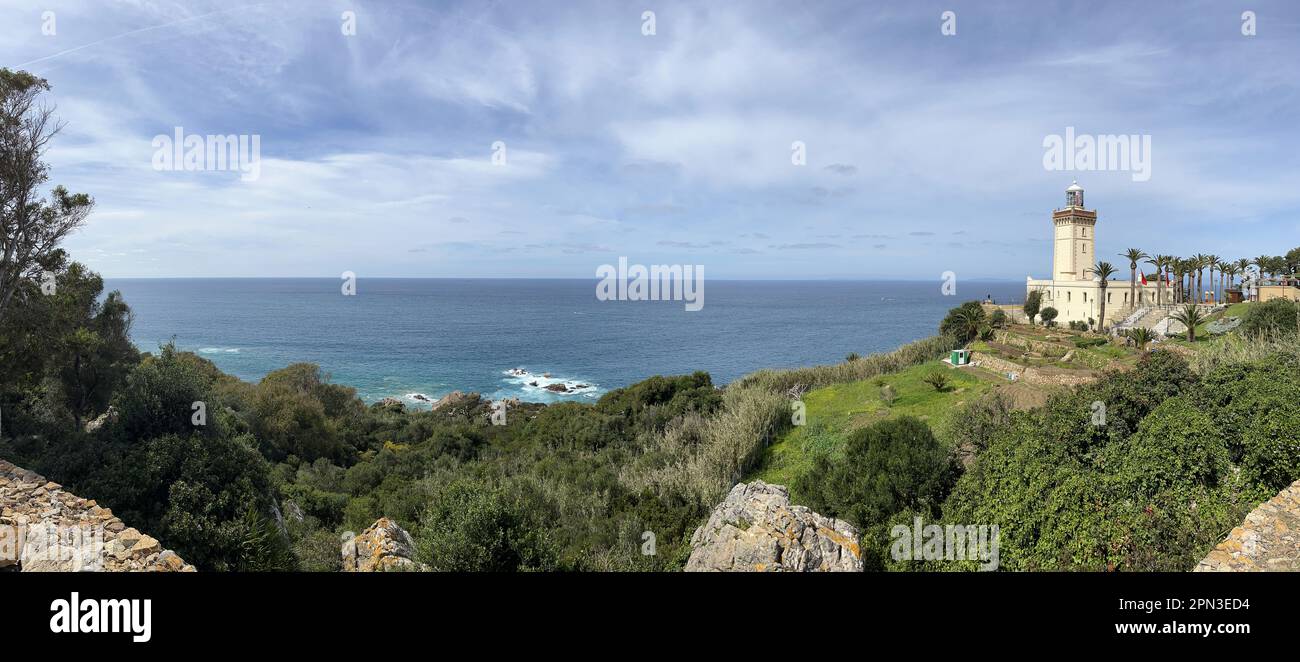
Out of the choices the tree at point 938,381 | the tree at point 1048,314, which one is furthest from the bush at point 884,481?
the tree at point 1048,314

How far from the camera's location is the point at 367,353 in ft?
228

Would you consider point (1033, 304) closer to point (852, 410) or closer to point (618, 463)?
point (852, 410)

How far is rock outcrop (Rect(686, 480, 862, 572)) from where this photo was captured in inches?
289

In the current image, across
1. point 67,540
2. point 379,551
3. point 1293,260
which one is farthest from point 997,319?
point 67,540

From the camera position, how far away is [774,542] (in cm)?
745

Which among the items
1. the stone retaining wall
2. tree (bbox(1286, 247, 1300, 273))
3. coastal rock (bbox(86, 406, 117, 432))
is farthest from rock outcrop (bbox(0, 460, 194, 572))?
tree (bbox(1286, 247, 1300, 273))

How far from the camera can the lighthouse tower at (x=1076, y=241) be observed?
49438 mm

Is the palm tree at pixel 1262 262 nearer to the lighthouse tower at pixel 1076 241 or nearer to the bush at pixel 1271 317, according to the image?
the lighthouse tower at pixel 1076 241

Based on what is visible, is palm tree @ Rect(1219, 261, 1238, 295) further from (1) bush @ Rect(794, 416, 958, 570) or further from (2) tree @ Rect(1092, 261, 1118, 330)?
Result: (1) bush @ Rect(794, 416, 958, 570)

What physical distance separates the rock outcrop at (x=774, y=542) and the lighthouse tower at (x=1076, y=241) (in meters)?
53.2
